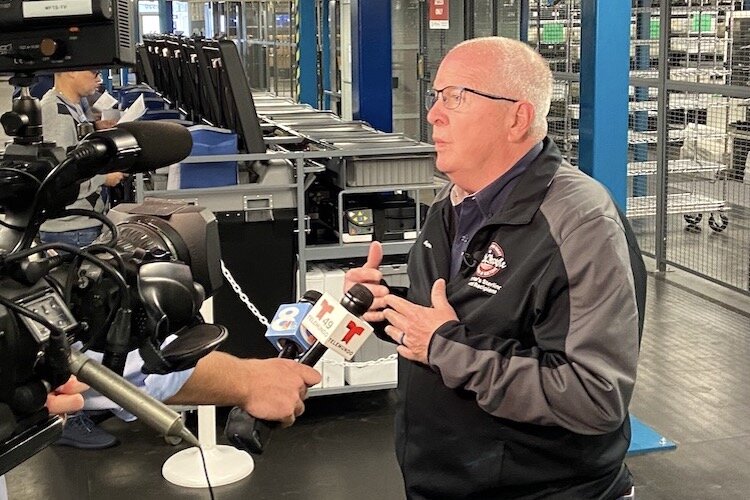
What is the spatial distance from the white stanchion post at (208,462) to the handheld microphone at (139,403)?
10.6ft

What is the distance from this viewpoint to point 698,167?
8.39m

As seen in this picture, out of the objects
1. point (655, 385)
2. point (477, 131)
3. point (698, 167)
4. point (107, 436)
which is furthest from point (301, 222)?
point (698, 167)

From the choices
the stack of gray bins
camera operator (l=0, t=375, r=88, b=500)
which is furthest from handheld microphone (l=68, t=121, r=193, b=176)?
the stack of gray bins

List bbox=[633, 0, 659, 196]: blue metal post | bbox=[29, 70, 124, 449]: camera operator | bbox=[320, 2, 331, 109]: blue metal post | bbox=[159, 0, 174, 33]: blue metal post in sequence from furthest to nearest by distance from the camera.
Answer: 1. bbox=[159, 0, 174, 33]: blue metal post
2. bbox=[320, 2, 331, 109]: blue metal post
3. bbox=[633, 0, 659, 196]: blue metal post
4. bbox=[29, 70, 124, 449]: camera operator

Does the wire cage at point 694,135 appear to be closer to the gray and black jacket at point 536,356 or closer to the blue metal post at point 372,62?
the blue metal post at point 372,62

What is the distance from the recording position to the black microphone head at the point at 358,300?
7.72 ft

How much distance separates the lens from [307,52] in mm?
11352

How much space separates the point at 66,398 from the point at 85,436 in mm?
3648

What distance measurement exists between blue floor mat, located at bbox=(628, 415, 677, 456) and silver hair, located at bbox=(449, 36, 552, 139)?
2508 millimetres

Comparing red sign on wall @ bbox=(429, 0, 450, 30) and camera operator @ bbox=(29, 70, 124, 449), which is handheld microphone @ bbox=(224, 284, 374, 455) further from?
red sign on wall @ bbox=(429, 0, 450, 30)

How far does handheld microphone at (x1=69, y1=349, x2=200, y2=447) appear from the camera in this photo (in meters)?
1.09

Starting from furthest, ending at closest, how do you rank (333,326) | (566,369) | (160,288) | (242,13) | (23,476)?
(242,13) < (23,476) < (333,326) < (566,369) < (160,288)

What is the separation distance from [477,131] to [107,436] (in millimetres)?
3095

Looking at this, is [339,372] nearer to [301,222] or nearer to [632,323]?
[301,222]
